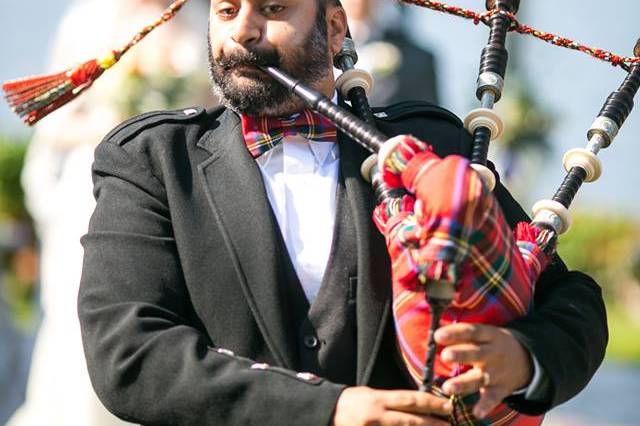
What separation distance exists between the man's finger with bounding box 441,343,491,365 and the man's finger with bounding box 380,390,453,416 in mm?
71

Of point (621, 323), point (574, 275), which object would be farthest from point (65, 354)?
point (621, 323)

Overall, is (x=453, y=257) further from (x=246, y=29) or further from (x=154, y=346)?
(x=246, y=29)

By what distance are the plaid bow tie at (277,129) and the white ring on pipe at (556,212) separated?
1.45ft

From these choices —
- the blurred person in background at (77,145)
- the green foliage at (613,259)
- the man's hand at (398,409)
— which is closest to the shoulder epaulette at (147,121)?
the man's hand at (398,409)

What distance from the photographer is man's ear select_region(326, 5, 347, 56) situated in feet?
9.43

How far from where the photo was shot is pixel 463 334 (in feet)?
7.60

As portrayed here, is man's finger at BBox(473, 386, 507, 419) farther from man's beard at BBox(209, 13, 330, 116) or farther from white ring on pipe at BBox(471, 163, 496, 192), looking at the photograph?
man's beard at BBox(209, 13, 330, 116)

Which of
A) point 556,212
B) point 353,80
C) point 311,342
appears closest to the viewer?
point 311,342

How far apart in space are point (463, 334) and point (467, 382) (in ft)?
0.27

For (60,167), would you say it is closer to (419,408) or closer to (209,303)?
(209,303)

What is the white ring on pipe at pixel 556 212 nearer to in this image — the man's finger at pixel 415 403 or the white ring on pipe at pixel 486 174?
the white ring on pipe at pixel 486 174

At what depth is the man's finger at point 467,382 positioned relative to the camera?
7.61ft

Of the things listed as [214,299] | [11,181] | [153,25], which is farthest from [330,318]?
[11,181]

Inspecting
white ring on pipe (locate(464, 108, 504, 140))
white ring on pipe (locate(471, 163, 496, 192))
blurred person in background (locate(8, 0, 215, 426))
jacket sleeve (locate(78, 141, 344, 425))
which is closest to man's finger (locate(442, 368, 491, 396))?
jacket sleeve (locate(78, 141, 344, 425))
